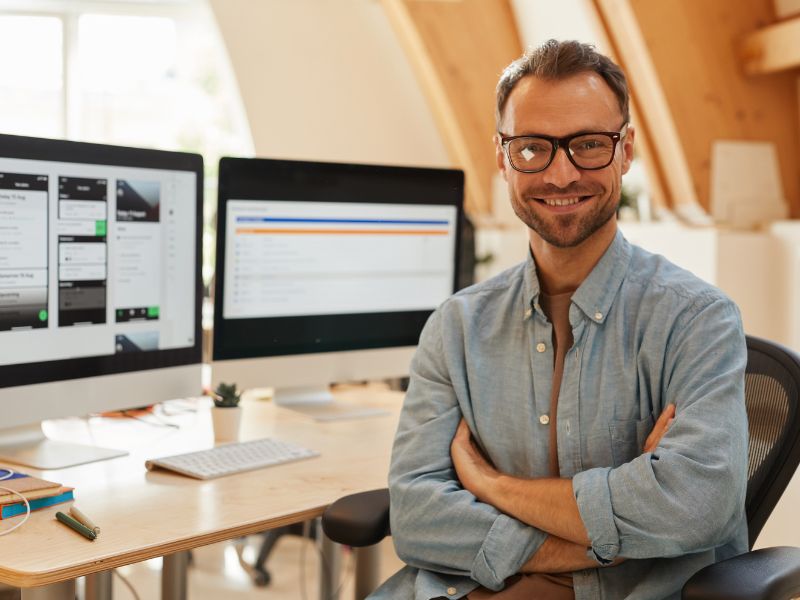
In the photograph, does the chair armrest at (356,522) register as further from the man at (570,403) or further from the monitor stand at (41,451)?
the monitor stand at (41,451)

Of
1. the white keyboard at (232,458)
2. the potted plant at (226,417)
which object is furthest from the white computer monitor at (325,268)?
the white keyboard at (232,458)

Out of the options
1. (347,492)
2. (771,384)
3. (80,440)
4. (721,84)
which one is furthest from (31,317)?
(721,84)

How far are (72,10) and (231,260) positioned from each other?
15.8 ft

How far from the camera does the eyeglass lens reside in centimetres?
160

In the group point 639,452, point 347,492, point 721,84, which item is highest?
point 721,84

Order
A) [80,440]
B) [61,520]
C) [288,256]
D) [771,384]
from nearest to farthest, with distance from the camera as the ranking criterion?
[61,520], [771,384], [80,440], [288,256]

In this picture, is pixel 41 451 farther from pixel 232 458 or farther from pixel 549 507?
pixel 549 507

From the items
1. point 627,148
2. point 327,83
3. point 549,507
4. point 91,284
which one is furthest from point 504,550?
point 327,83

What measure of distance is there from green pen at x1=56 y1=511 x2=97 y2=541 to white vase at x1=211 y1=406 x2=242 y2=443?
0.60 metres

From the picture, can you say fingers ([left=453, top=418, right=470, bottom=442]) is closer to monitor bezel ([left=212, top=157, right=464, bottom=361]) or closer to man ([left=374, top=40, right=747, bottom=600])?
man ([left=374, top=40, right=747, bottom=600])

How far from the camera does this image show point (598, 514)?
4.67 ft

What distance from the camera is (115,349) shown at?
6.45ft

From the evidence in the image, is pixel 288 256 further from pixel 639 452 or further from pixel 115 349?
pixel 639 452

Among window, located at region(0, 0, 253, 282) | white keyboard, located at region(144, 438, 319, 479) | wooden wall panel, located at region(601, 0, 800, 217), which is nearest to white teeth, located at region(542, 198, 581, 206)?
white keyboard, located at region(144, 438, 319, 479)
